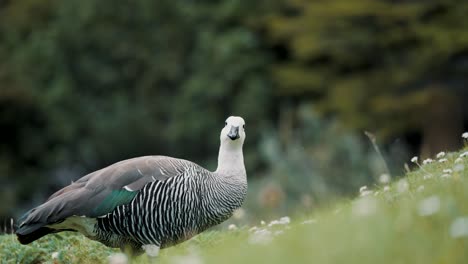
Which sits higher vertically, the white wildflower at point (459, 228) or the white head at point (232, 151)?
the white head at point (232, 151)

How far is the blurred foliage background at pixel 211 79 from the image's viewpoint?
30031mm

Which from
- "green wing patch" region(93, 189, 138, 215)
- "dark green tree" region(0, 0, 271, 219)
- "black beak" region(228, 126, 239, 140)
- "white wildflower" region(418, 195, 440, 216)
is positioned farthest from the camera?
"dark green tree" region(0, 0, 271, 219)

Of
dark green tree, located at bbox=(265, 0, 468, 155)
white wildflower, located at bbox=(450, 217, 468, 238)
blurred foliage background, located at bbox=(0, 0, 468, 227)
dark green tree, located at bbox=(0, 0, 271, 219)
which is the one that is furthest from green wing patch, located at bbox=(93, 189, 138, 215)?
dark green tree, located at bbox=(0, 0, 271, 219)

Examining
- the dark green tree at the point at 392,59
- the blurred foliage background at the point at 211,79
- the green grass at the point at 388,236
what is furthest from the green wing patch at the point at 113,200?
the dark green tree at the point at 392,59

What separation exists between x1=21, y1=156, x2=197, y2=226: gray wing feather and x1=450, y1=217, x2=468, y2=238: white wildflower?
170 inches

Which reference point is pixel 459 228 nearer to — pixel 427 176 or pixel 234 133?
pixel 427 176

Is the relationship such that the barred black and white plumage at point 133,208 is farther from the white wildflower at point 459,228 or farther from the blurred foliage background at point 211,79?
the blurred foliage background at point 211,79

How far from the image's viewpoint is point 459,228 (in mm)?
6105

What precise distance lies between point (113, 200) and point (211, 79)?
81.6ft

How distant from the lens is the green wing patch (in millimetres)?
9914

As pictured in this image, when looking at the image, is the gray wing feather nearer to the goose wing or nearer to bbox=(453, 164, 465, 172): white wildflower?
the goose wing

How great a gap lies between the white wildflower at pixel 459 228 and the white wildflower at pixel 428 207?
0.18 meters

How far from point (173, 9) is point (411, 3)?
32.1ft

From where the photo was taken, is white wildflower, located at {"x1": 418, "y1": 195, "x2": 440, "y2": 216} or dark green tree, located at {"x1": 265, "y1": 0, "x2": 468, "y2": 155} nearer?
white wildflower, located at {"x1": 418, "y1": 195, "x2": 440, "y2": 216}
